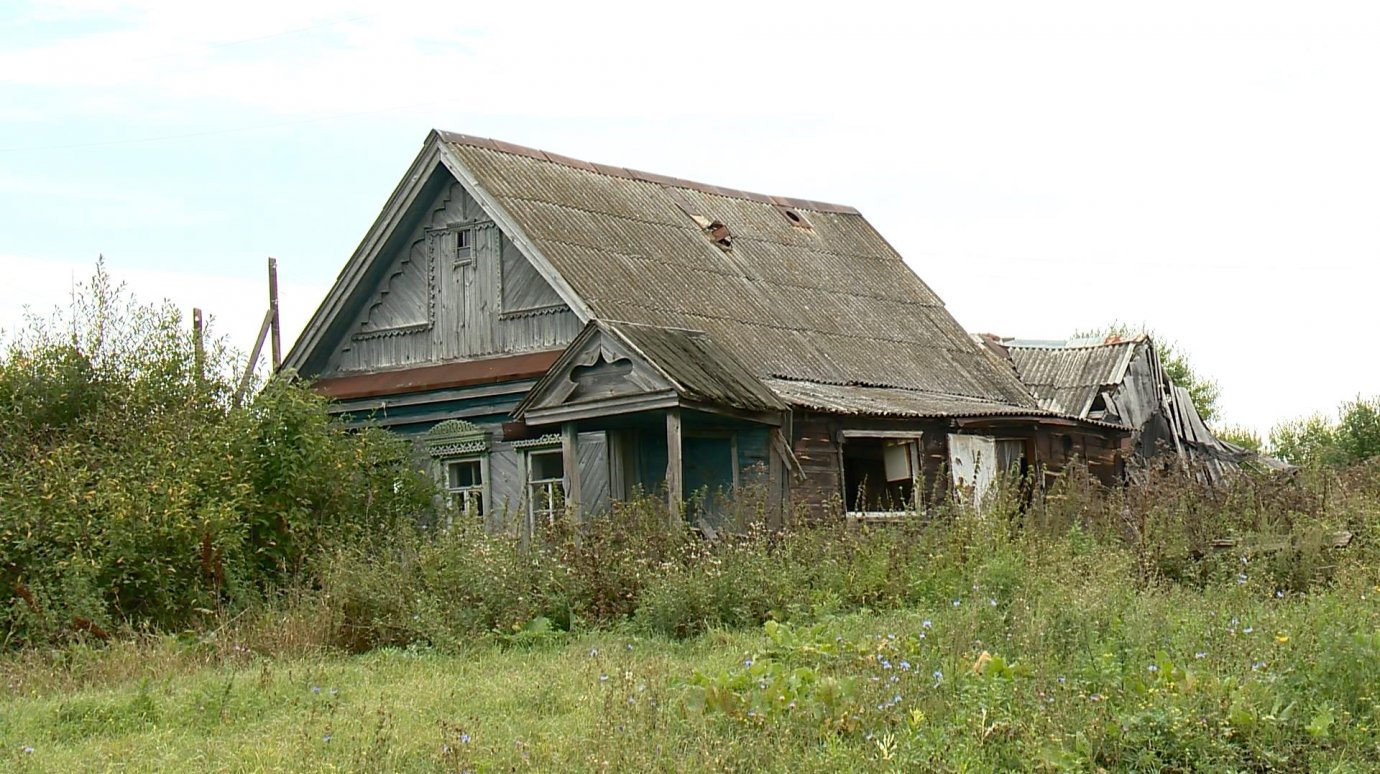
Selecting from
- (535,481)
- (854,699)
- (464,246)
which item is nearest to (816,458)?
(535,481)

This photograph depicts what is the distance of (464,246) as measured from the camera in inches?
771

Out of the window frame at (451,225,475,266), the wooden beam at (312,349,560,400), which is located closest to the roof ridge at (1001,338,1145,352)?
the wooden beam at (312,349,560,400)

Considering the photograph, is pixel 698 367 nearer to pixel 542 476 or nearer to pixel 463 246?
pixel 542 476

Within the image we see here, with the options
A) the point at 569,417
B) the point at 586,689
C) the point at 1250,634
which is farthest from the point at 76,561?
the point at 1250,634

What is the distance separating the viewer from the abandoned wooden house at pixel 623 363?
1627cm

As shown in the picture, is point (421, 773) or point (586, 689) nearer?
point (421, 773)

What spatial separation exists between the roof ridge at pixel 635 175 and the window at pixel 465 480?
4.18m

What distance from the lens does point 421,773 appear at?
6.98 m

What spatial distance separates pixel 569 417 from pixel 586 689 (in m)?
7.46

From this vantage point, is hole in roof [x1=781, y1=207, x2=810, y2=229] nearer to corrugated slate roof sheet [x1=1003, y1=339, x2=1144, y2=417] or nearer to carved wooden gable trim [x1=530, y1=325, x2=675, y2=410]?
corrugated slate roof sheet [x1=1003, y1=339, x2=1144, y2=417]

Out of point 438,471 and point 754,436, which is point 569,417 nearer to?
point 754,436

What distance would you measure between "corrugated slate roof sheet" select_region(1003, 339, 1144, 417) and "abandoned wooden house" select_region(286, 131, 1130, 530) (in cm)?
37

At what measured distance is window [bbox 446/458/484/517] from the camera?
1916cm

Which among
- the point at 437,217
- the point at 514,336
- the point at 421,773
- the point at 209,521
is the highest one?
the point at 437,217
